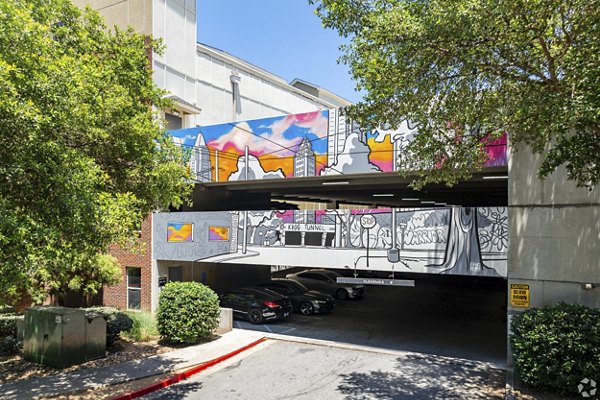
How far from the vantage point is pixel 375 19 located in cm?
948

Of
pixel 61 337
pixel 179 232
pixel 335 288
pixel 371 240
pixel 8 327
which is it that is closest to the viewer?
pixel 61 337

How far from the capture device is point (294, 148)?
1727 cm

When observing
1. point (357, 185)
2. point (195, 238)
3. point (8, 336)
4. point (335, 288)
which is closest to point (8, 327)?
point (8, 336)

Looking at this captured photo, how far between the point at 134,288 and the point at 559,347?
18.2 m

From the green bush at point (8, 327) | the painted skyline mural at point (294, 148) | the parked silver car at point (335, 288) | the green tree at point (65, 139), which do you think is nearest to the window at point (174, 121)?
the painted skyline mural at point (294, 148)

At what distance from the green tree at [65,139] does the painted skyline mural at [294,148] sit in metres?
2.37

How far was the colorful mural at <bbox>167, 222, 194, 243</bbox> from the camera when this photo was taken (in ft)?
61.9

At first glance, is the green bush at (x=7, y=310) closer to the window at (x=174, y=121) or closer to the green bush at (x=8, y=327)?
the green bush at (x=8, y=327)

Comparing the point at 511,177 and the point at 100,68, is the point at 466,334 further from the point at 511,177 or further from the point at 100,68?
the point at 100,68

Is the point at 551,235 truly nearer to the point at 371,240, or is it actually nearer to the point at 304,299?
the point at 371,240

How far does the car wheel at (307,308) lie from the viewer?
21031mm

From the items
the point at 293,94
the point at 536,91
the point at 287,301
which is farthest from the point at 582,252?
the point at 293,94

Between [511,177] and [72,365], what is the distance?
14149 mm

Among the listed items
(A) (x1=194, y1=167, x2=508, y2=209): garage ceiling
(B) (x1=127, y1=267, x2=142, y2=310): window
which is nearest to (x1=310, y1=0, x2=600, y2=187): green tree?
(A) (x1=194, y1=167, x2=508, y2=209): garage ceiling
